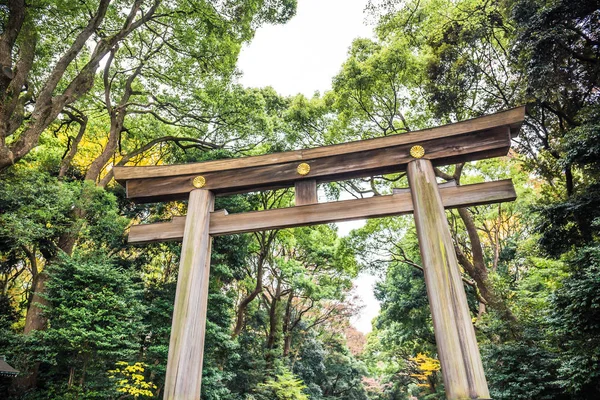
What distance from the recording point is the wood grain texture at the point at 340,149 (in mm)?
3826

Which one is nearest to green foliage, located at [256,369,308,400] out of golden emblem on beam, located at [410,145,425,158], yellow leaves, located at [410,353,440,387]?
yellow leaves, located at [410,353,440,387]

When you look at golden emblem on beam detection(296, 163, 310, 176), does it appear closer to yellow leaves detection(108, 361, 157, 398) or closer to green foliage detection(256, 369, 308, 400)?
yellow leaves detection(108, 361, 157, 398)

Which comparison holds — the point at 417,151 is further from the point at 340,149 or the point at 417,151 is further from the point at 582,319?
the point at 582,319

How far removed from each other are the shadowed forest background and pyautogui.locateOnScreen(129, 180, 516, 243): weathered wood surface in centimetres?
235

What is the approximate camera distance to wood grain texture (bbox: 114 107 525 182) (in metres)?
3.83

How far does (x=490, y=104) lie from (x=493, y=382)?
6.79 meters

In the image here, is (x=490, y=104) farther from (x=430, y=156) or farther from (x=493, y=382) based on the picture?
(x=493, y=382)

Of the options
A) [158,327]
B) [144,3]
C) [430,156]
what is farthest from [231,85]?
[430,156]

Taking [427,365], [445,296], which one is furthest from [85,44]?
[427,365]

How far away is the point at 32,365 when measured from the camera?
23.3 ft

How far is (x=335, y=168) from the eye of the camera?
4.22m

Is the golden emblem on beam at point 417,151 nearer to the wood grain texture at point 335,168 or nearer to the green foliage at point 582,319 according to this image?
the wood grain texture at point 335,168

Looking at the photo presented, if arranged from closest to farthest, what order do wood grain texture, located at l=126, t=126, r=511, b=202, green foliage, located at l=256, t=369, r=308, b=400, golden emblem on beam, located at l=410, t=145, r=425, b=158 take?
1. wood grain texture, located at l=126, t=126, r=511, b=202
2. golden emblem on beam, located at l=410, t=145, r=425, b=158
3. green foliage, located at l=256, t=369, r=308, b=400

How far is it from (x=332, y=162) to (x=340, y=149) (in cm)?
20
